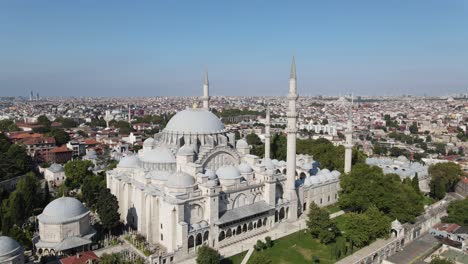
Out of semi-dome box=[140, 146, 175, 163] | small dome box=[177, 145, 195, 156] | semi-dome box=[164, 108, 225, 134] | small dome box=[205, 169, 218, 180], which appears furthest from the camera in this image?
semi-dome box=[164, 108, 225, 134]

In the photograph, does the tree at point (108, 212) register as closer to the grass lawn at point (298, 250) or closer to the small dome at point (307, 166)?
the grass lawn at point (298, 250)

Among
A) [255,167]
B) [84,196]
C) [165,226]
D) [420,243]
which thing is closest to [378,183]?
[420,243]

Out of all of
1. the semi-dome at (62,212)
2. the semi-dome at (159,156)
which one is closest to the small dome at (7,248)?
the semi-dome at (62,212)

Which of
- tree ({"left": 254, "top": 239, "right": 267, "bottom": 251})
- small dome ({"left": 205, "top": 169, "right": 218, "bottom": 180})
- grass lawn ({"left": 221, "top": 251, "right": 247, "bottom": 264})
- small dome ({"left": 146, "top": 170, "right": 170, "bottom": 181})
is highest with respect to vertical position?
small dome ({"left": 205, "top": 169, "right": 218, "bottom": 180})

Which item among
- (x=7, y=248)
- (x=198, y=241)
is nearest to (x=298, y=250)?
(x=198, y=241)

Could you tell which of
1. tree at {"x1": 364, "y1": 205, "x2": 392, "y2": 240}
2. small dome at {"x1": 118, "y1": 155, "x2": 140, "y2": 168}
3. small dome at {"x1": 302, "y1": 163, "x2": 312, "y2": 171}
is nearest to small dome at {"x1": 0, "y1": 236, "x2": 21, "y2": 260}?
small dome at {"x1": 118, "y1": 155, "x2": 140, "y2": 168}

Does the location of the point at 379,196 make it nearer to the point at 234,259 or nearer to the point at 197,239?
the point at 234,259

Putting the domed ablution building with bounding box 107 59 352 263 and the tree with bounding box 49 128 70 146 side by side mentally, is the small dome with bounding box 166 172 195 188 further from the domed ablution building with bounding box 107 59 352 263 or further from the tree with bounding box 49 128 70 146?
the tree with bounding box 49 128 70 146
